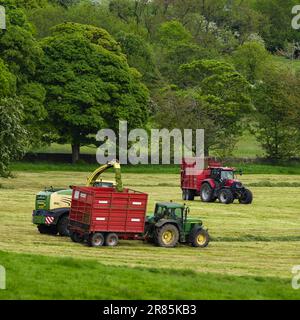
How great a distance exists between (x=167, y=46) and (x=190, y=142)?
55232mm

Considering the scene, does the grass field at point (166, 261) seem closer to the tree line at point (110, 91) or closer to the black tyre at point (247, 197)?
the black tyre at point (247, 197)

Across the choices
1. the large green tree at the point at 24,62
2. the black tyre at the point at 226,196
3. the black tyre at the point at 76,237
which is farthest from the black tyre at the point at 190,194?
the black tyre at the point at 76,237

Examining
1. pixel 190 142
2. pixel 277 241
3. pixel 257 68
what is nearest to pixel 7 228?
pixel 277 241

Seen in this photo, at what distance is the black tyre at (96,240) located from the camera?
3559 centimetres

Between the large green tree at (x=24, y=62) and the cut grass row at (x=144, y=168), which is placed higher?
the large green tree at (x=24, y=62)

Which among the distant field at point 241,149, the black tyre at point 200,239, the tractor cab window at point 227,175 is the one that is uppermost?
the distant field at point 241,149

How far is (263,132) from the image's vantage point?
90875 mm

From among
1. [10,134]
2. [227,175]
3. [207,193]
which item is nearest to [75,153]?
[10,134]

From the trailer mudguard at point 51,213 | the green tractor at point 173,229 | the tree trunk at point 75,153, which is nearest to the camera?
the green tractor at point 173,229

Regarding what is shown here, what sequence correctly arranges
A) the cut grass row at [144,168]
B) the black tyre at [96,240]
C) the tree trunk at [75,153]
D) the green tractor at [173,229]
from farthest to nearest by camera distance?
the tree trunk at [75,153]
the cut grass row at [144,168]
the green tractor at [173,229]
the black tyre at [96,240]

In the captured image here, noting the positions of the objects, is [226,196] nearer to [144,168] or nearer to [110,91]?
[144,168]

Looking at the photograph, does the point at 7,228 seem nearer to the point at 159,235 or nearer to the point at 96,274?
the point at 159,235

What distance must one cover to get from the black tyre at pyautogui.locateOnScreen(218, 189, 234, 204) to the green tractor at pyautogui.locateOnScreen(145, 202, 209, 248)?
18.2 metres

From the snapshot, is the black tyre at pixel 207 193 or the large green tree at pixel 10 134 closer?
the black tyre at pixel 207 193
